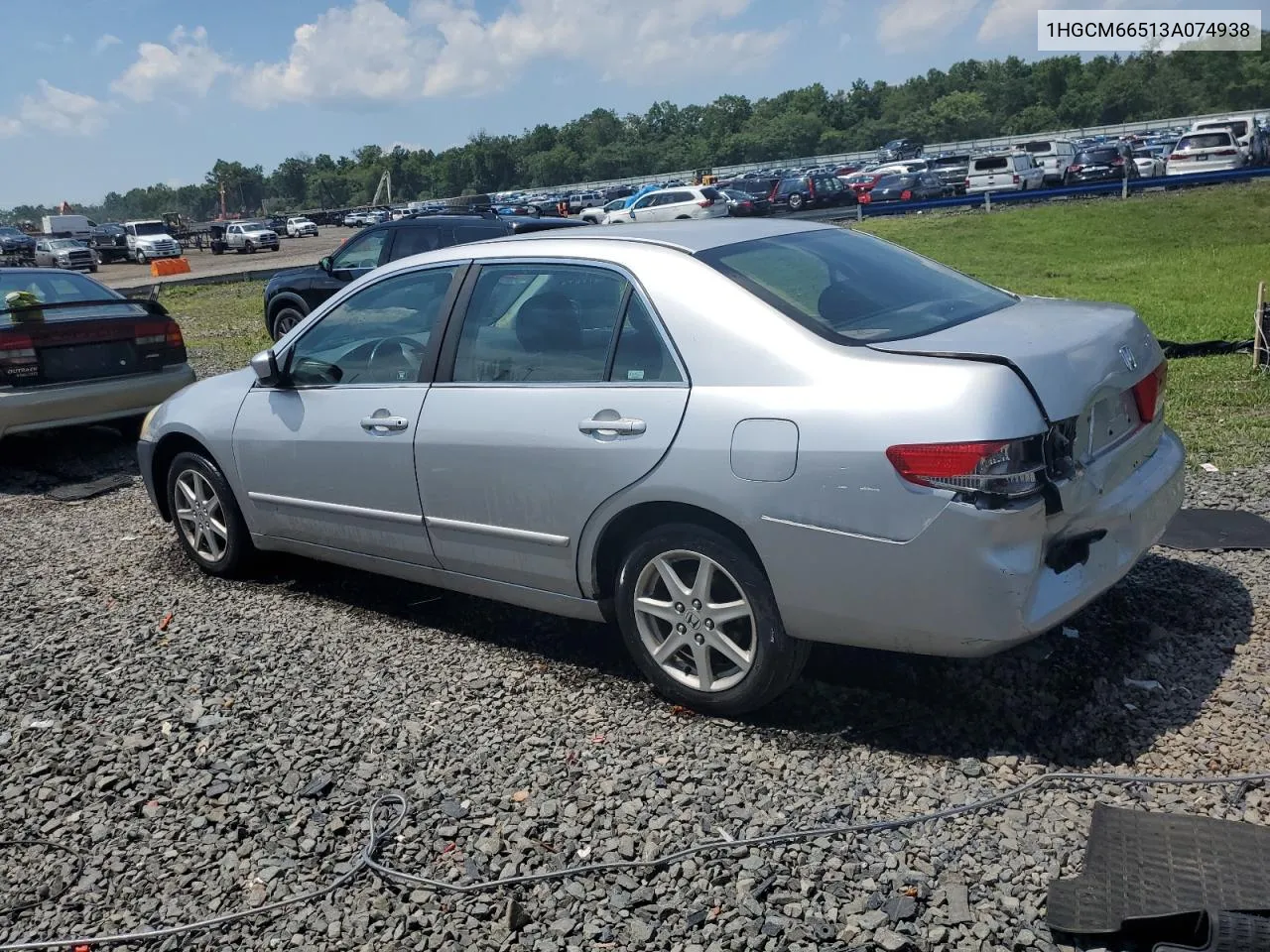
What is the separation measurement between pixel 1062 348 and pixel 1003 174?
36.0m

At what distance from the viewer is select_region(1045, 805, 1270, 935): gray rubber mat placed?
8.95 feet

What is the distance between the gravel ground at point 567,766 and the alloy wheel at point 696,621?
19 centimetres

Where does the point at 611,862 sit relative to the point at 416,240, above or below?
below

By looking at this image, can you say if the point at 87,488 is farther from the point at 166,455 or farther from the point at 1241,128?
the point at 1241,128

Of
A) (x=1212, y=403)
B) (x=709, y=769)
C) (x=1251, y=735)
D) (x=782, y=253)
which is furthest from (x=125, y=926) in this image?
(x=1212, y=403)

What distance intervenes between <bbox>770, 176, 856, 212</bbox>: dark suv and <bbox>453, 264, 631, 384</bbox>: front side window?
35400 mm

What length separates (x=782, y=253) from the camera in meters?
4.29

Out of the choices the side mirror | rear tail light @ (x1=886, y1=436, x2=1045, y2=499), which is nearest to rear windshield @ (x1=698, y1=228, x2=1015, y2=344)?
rear tail light @ (x1=886, y1=436, x2=1045, y2=499)

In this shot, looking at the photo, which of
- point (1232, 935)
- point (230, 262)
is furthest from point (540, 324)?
point (230, 262)

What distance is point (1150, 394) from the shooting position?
402 centimetres

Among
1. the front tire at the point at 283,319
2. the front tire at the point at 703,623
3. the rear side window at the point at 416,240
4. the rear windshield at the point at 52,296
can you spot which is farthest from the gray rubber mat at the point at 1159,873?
the front tire at the point at 283,319

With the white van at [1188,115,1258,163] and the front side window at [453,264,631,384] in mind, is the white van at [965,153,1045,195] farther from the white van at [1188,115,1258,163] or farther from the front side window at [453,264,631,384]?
the front side window at [453,264,631,384]

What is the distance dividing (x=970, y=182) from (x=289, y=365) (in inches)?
1420

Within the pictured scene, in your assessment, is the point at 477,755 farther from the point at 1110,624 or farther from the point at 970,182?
the point at 970,182
